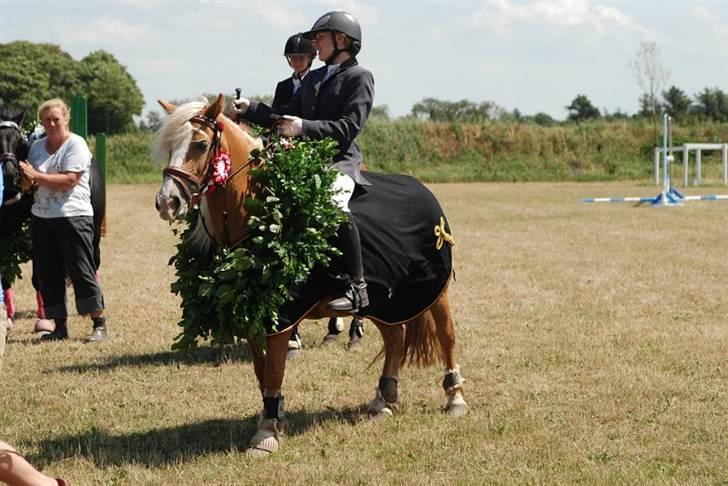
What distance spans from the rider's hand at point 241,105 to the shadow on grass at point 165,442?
2.10 m

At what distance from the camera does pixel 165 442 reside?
6.09 meters

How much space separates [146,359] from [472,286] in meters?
5.33

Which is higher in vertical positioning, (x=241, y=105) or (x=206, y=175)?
(x=241, y=105)

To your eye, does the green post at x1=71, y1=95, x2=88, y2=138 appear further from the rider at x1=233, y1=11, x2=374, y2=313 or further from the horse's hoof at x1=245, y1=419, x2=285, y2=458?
the horse's hoof at x1=245, y1=419, x2=285, y2=458

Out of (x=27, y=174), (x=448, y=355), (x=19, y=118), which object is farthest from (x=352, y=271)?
(x=19, y=118)

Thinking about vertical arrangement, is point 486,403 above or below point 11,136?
below

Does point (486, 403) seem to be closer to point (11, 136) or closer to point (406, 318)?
point (406, 318)

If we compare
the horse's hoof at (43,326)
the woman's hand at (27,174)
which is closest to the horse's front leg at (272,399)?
the woman's hand at (27,174)

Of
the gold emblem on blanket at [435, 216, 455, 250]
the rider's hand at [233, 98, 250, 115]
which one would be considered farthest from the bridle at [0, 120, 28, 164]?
the gold emblem on blanket at [435, 216, 455, 250]

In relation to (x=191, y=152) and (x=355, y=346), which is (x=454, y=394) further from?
(x=191, y=152)

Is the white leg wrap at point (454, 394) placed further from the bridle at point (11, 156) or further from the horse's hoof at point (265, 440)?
the bridle at point (11, 156)

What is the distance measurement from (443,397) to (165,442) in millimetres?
2156

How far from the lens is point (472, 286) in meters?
12.7

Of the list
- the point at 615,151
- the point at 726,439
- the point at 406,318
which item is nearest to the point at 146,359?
the point at 406,318
